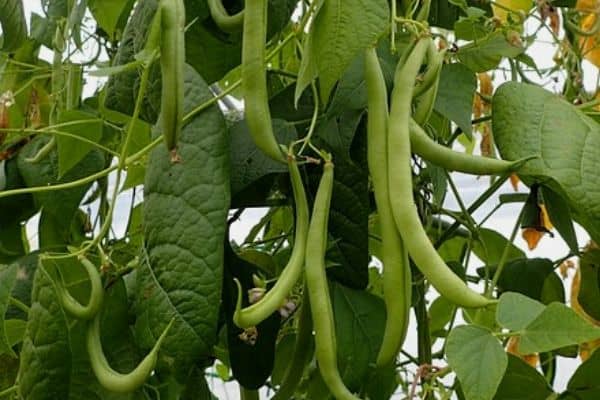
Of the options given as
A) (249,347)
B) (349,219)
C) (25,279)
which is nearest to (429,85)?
(349,219)

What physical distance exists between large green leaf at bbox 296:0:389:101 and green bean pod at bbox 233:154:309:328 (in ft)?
0.24

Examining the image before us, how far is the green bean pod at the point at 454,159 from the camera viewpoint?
559 mm

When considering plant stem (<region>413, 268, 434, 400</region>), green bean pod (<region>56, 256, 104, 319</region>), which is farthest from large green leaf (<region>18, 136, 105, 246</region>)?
plant stem (<region>413, 268, 434, 400</region>)

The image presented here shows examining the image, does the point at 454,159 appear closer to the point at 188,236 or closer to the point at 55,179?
the point at 188,236

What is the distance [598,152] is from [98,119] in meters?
0.36

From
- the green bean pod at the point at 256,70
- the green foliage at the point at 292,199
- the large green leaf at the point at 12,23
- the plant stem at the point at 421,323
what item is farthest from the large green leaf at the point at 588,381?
the large green leaf at the point at 12,23

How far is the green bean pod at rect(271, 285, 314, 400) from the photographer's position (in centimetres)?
64

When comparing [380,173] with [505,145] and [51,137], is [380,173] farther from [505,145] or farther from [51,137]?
[51,137]

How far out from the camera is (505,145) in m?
0.61

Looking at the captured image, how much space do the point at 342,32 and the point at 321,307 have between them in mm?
152

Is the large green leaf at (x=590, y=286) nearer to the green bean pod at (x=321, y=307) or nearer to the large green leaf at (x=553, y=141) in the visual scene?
the large green leaf at (x=553, y=141)

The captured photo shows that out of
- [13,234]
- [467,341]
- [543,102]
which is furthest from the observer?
[13,234]

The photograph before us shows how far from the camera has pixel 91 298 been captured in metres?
0.62

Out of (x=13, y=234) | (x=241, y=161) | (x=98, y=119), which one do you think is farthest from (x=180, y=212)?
(x=13, y=234)
